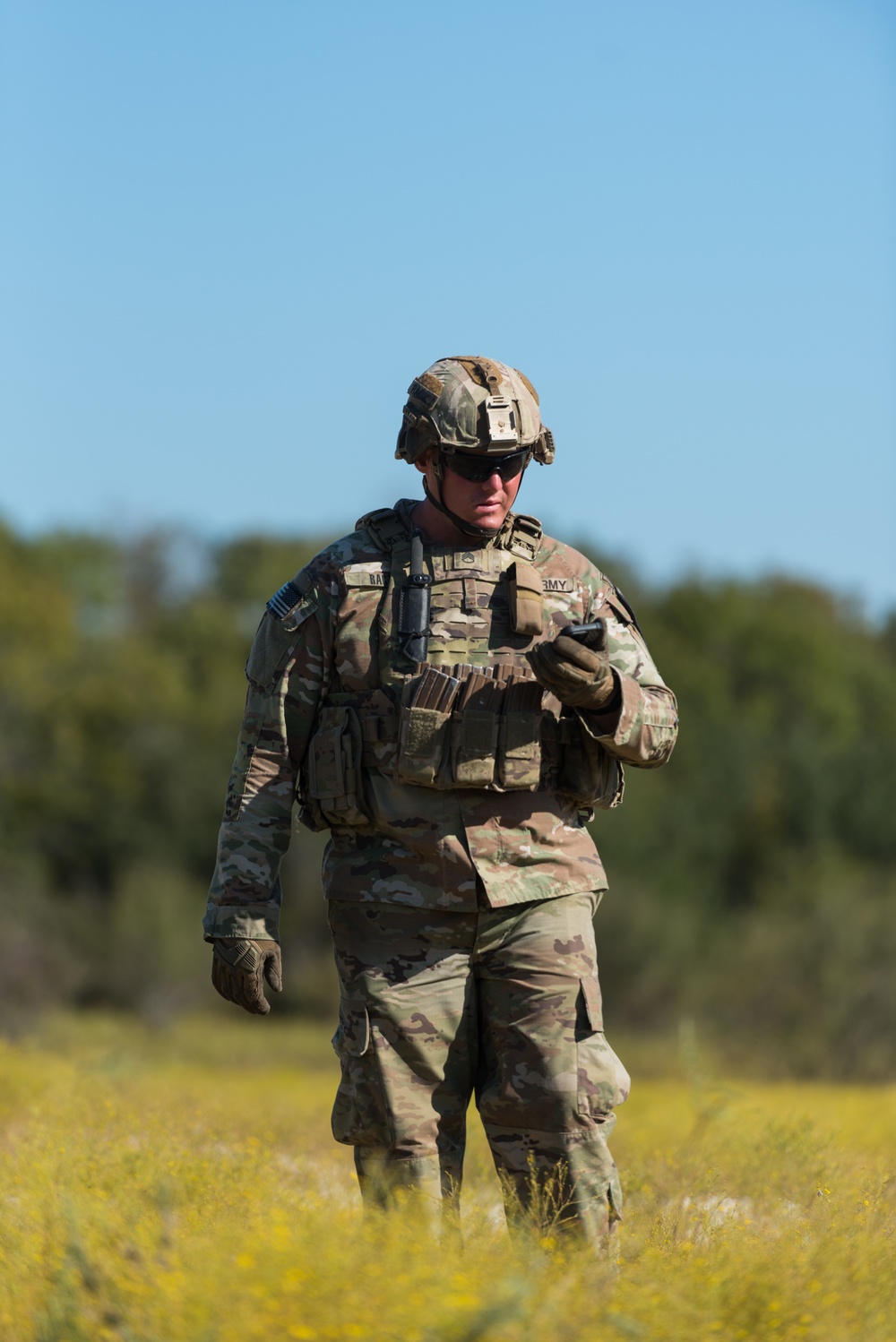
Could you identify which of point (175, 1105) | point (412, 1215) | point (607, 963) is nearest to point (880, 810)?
point (607, 963)

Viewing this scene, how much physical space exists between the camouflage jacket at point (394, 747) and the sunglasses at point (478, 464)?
21 cm

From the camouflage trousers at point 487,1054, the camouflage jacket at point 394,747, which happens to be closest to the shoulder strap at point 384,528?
the camouflage jacket at point 394,747

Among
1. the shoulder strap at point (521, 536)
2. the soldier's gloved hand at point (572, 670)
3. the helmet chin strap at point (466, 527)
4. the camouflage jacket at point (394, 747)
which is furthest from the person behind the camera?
the shoulder strap at point (521, 536)

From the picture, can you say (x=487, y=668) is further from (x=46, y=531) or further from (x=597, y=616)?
(x=46, y=531)

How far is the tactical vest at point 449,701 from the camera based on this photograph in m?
5.03

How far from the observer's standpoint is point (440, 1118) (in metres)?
5.06

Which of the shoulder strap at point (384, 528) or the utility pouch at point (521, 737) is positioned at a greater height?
the shoulder strap at point (384, 528)

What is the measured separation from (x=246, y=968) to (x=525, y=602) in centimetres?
138

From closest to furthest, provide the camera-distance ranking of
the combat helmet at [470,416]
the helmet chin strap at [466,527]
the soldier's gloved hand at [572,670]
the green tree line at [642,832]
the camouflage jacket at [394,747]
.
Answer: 1. the soldier's gloved hand at [572,670]
2. the camouflage jacket at [394,747]
3. the combat helmet at [470,416]
4. the helmet chin strap at [466,527]
5. the green tree line at [642,832]

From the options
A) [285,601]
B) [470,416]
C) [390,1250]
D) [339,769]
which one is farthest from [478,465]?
[390,1250]

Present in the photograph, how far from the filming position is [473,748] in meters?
5.00

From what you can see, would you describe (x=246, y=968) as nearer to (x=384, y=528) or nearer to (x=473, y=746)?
(x=473, y=746)

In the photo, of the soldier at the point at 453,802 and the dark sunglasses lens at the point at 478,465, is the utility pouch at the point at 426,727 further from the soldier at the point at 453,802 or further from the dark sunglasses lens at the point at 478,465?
the dark sunglasses lens at the point at 478,465

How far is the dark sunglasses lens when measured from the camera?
5.21 m
